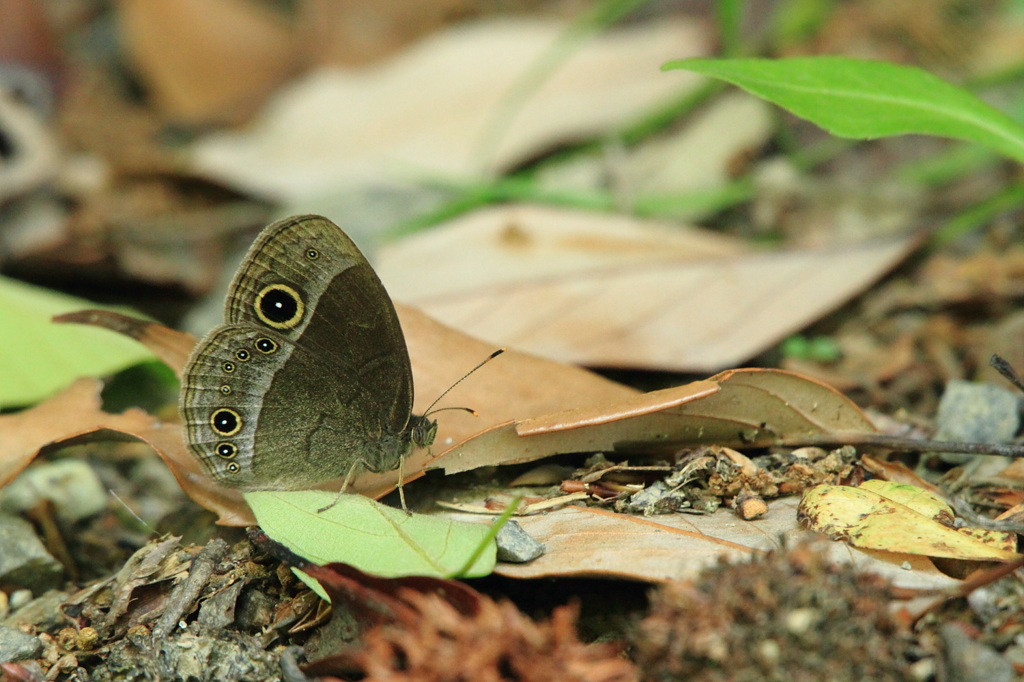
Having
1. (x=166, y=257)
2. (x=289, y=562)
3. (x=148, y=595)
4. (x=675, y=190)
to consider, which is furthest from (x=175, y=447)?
(x=675, y=190)

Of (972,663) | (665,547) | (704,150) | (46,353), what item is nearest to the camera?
(972,663)

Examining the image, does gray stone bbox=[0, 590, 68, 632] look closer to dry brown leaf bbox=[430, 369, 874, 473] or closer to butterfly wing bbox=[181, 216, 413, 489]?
butterfly wing bbox=[181, 216, 413, 489]

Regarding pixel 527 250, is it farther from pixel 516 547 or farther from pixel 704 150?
pixel 516 547

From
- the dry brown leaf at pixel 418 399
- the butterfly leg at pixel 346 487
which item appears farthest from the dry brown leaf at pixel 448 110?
the butterfly leg at pixel 346 487

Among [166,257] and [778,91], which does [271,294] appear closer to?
[778,91]

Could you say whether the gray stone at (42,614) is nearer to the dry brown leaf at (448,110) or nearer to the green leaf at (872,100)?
the green leaf at (872,100)

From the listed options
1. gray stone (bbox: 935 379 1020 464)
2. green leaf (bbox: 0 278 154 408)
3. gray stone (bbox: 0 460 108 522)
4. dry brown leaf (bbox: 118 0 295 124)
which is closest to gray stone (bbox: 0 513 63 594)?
gray stone (bbox: 0 460 108 522)

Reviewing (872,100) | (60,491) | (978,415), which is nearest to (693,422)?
(978,415)
